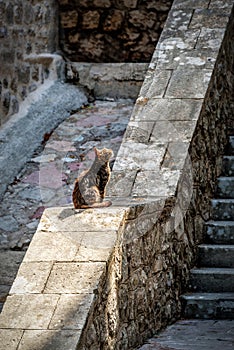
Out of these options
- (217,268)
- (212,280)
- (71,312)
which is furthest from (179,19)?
(71,312)

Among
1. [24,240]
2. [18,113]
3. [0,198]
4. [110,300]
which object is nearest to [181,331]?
[110,300]

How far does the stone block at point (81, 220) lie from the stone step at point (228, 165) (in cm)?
168

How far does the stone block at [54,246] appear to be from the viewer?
156 inches

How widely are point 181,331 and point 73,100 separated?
3.22 meters

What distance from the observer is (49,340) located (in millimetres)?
3480

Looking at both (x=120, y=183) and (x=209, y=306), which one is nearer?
(x=120, y=183)

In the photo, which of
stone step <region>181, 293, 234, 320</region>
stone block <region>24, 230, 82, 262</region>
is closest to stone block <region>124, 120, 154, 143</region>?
stone step <region>181, 293, 234, 320</region>

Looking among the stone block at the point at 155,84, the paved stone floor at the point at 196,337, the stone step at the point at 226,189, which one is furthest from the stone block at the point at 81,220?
the stone step at the point at 226,189

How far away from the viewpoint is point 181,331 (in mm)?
4660

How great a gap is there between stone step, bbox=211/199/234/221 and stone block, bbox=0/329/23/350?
7.25ft

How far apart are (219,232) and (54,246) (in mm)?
1605

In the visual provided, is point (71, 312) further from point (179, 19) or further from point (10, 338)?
point (179, 19)

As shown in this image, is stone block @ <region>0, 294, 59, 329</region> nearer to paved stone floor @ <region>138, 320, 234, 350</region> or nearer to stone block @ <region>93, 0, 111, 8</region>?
paved stone floor @ <region>138, 320, 234, 350</region>

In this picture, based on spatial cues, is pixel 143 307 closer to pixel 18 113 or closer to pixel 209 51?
pixel 209 51
